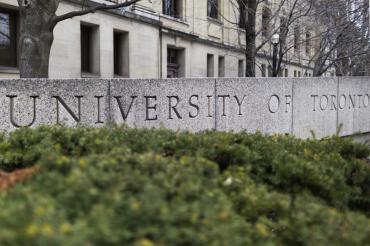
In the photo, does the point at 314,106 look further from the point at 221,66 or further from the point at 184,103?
the point at 221,66

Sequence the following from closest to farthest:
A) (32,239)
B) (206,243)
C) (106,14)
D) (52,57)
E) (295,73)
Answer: (32,239), (206,243), (52,57), (106,14), (295,73)

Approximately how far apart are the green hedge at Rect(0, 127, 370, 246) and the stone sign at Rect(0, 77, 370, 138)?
46.6 inches

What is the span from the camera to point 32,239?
5.24 ft

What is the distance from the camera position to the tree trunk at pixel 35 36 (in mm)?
7871

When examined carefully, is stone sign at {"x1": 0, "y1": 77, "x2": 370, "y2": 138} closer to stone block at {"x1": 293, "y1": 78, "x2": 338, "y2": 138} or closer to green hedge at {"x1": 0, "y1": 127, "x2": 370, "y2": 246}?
stone block at {"x1": 293, "y1": 78, "x2": 338, "y2": 138}

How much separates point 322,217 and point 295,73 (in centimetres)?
3998

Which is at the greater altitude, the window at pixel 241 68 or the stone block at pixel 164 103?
the window at pixel 241 68

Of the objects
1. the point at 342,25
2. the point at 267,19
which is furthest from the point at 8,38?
the point at 342,25

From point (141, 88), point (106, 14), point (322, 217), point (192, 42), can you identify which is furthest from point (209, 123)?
point (192, 42)

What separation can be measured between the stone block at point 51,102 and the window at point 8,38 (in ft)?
31.9

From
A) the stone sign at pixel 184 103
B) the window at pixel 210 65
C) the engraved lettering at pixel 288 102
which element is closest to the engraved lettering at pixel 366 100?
the stone sign at pixel 184 103

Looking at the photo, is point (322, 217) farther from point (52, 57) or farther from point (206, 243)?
point (52, 57)

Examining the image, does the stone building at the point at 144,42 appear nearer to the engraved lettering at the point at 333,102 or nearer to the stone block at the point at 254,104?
the engraved lettering at the point at 333,102

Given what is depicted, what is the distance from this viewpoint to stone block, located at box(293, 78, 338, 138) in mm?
10805
